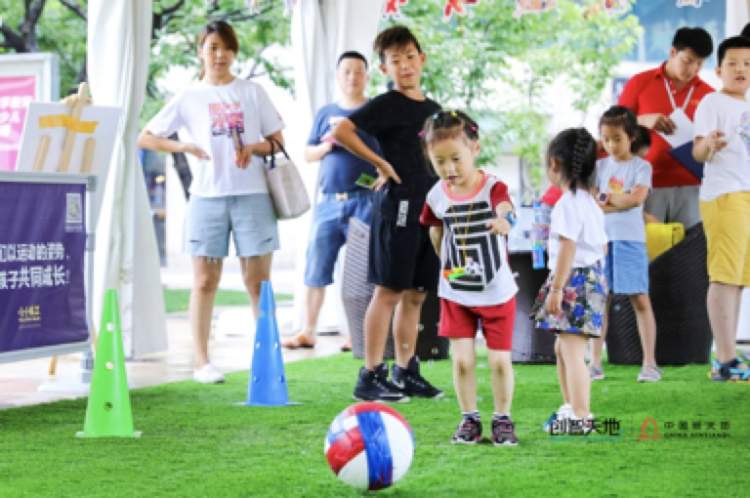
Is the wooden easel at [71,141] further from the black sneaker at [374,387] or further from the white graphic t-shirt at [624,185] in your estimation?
the white graphic t-shirt at [624,185]

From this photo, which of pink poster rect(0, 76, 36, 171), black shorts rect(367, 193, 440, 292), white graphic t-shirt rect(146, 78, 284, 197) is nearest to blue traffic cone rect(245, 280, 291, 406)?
black shorts rect(367, 193, 440, 292)

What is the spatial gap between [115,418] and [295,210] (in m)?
2.24

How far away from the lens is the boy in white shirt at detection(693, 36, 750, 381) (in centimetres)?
771

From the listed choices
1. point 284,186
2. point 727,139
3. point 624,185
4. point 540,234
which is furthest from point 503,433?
point 540,234

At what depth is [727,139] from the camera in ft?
25.3

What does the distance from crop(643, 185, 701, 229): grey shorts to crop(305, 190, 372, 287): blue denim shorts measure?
1.94m

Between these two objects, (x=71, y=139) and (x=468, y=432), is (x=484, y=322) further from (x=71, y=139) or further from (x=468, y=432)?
(x=71, y=139)

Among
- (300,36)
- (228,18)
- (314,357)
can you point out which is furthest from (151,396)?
(228,18)

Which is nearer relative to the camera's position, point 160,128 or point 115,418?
point 115,418

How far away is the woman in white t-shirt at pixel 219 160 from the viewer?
766cm

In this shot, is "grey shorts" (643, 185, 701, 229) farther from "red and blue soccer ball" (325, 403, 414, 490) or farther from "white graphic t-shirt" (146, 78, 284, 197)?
"red and blue soccer ball" (325, 403, 414, 490)

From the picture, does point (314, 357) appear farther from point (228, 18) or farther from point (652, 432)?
point (228, 18)

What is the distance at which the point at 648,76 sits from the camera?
8.57 m

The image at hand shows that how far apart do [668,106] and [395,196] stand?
8.30 feet
